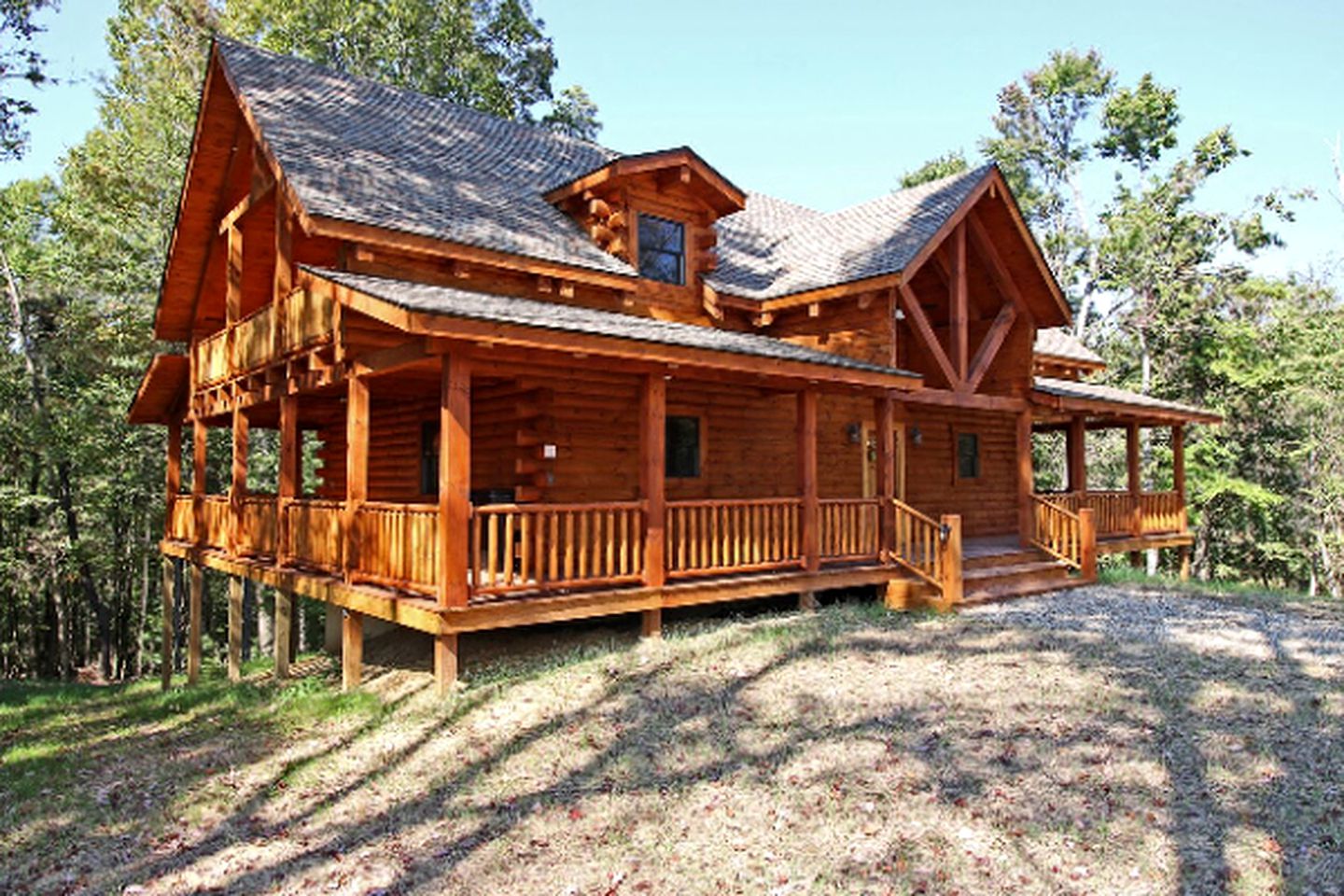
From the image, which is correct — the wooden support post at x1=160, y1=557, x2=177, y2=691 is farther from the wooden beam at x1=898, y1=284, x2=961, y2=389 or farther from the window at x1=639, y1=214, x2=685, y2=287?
the wooden beam at x1=898, y1=284, x2=961, y2=389

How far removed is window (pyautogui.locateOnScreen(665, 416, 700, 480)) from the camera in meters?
14.9

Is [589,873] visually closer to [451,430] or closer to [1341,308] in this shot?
[451,430]

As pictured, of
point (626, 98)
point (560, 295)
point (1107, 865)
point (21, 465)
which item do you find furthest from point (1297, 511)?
point (21, 465)

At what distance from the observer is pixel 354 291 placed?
9641 mm

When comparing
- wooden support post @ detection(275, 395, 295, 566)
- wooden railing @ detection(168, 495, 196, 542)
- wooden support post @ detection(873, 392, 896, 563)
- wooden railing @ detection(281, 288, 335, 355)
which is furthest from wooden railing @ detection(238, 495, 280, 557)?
wooden support post @ detection(873, 392, 896, 563)

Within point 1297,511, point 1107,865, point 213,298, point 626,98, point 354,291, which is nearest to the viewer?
point 1107,865

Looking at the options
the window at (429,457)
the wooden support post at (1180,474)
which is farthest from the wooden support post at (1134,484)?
the window at (429,457)

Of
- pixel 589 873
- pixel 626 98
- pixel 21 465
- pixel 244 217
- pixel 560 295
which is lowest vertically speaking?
pixel 589 873

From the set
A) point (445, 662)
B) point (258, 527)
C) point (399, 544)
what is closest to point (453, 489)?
point (399, 544)

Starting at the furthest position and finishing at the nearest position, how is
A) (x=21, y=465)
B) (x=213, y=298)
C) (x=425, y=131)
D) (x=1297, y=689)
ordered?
(x=21, y=465)
(x=213, y=298)
(x=425, y=131)
(x=1297, y=689)

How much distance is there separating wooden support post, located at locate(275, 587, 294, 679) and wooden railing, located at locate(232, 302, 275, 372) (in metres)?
3.62

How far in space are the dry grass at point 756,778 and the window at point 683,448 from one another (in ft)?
13.4

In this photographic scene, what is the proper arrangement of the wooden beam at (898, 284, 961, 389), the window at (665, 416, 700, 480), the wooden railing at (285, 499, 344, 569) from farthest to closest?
the wooden beam at (898, 284, 961, 389), the window at (665, 416, 700, 480), the wooden railing at (285, 499, 344, 569)

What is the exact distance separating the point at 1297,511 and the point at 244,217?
3794 cm
